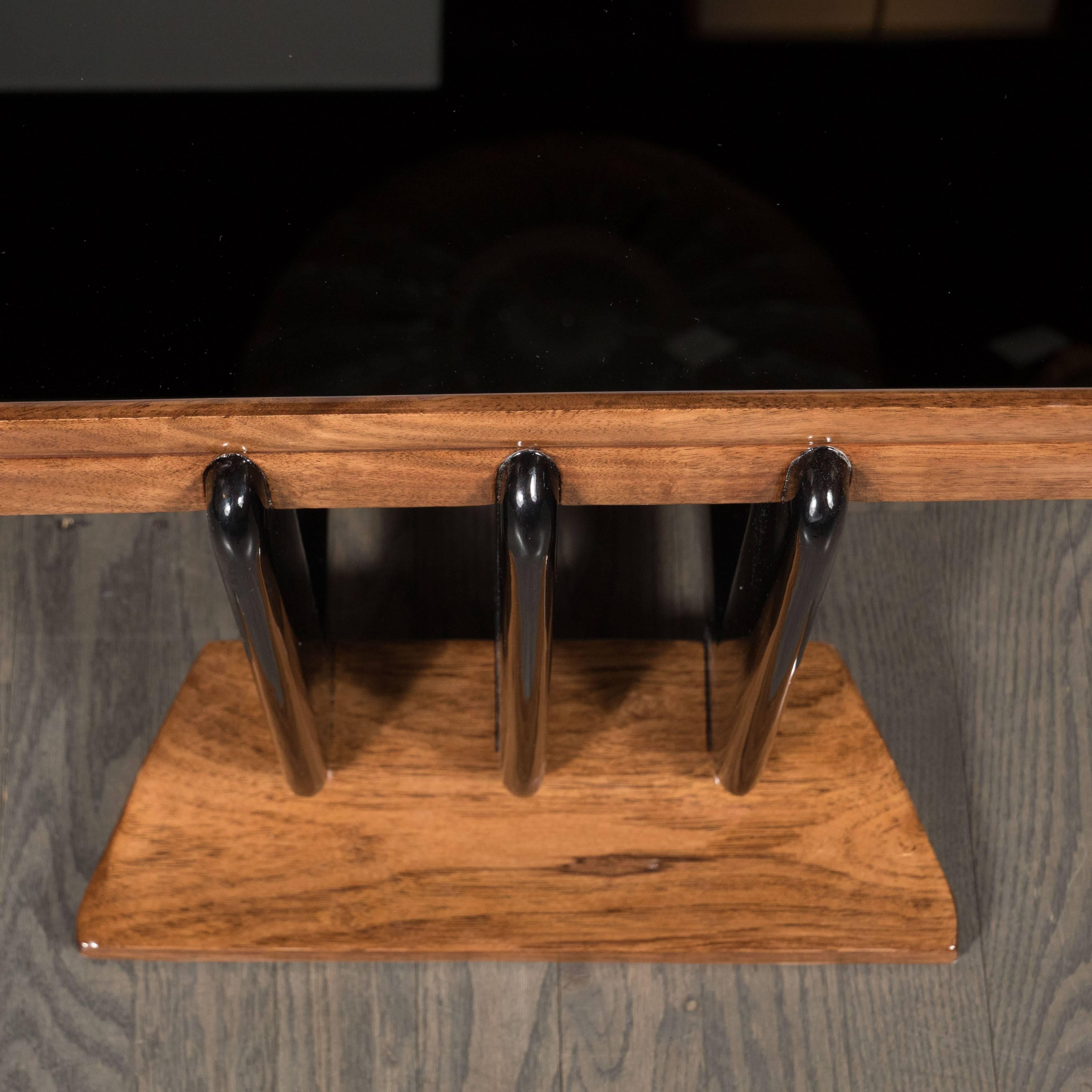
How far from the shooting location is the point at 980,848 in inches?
29.8

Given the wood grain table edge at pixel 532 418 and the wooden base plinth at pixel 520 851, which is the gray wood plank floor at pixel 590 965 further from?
the wood grain table edge at pixel 532 418

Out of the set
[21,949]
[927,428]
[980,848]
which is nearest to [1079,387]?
[927,428]

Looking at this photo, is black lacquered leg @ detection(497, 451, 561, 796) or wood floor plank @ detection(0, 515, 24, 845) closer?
black lacquered leg @ detection(497, 451, 561, 796)

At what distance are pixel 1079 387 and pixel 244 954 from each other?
0.50 m

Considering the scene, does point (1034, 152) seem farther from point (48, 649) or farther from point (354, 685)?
point (48, 649)

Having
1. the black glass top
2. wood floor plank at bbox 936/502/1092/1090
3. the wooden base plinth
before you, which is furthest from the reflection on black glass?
wood floor plank at bbox 936/502/1092/1090

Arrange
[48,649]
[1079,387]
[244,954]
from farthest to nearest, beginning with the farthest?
[48,649], [244,954], [1079,387]

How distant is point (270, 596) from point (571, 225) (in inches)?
8.0

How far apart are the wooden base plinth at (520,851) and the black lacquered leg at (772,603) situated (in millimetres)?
35

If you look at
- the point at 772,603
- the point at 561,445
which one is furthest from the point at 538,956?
the point at 561,445

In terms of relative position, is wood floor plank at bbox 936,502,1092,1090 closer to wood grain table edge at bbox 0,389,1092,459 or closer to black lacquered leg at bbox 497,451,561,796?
black lacquered leg at bbox 497,451,561,796

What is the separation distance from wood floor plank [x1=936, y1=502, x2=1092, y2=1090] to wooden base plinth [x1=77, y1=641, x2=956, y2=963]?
78 mm

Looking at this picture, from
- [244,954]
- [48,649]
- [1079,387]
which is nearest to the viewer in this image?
[1079,387]

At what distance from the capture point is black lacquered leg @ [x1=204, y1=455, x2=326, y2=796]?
0.47 metres
